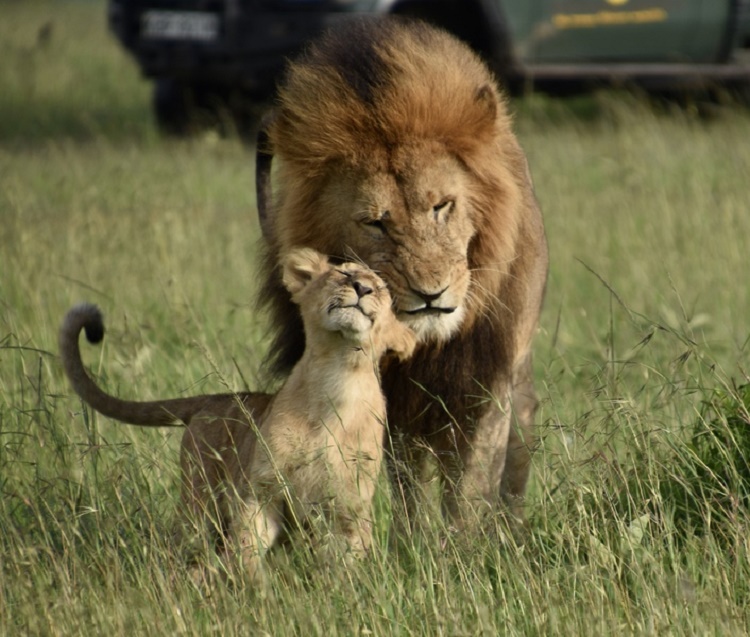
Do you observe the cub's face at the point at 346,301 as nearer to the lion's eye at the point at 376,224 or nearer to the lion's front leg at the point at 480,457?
the lion's eye at the point at 376,224

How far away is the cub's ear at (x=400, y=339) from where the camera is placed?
10.7 ft

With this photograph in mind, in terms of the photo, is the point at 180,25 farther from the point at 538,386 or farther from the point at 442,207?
the point at 442,207

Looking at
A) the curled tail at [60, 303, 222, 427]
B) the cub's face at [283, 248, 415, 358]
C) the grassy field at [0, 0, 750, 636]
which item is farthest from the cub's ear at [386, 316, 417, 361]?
the curled tail at [60, 303, 222, 427]

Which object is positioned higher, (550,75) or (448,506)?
(448,506)

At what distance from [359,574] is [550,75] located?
26.6ft

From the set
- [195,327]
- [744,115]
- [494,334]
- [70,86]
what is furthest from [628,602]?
[70,86]

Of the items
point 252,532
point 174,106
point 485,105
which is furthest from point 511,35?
point 252,532

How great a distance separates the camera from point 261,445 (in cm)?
323

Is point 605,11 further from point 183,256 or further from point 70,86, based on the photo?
point 70,86

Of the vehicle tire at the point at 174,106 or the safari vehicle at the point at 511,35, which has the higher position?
the safari vehicle at the point at 511,35

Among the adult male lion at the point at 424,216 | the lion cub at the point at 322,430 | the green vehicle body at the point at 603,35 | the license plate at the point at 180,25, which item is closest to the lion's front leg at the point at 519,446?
the adult male lion at the point at 424,216

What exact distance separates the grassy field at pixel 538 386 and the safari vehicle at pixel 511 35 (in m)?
0.50

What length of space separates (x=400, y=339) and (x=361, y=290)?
20 centimetres

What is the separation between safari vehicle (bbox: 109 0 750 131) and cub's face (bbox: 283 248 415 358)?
23.0 ft
